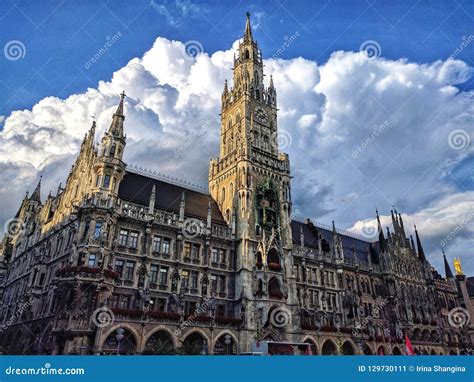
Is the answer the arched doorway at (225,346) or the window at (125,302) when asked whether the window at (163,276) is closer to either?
the window at (125,302)

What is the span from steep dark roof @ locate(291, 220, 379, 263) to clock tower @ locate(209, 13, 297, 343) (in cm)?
928

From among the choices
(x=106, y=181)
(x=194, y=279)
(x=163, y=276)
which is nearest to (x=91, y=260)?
(x=163, y=276)

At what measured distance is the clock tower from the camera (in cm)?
4197

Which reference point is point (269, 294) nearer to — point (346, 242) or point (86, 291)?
point (86, 291)

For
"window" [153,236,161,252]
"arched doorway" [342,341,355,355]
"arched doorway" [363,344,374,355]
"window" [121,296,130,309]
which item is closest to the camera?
"window" [121,296,130,309]

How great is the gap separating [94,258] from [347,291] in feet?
128

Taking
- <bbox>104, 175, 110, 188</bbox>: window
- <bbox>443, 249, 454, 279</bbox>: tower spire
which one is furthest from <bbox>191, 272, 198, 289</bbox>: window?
<bbox>443, 249, 454, 279</bbox>: tower spire

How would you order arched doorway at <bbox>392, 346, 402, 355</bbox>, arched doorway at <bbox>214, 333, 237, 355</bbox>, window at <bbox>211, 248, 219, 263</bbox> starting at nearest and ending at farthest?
1. arched doorway at <bbox>214, 333, 237, 355</bbox>
2. window at <bbox>211, 248, 219, 263</bbox>
3. arched doorway at <bbox>392, 346, 402, 355</bbox>

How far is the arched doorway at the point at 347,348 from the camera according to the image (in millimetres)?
48219

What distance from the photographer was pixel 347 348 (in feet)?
161

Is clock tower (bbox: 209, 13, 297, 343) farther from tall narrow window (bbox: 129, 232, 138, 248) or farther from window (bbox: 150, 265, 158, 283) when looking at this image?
tall narrow window (bbox: 129, 232, 138, 248)

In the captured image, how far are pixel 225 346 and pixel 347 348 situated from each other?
2058 centimetres

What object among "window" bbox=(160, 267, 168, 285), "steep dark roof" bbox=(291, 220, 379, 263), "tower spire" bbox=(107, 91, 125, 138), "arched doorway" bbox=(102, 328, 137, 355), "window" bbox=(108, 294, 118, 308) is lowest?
"arched doorway" bbox=(102, 328, 137, 355)

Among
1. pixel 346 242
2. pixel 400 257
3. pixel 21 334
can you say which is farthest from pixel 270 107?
pixel 21 334
